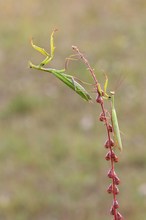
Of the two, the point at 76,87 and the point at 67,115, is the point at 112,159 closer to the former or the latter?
the point at 76,87

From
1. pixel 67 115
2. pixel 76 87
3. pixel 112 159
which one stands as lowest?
pixel 112 159

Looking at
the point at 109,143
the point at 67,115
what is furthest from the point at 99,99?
the point at 67,115

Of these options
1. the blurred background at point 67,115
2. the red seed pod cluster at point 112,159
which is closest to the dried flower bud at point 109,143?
the red seed pod cluster at point 112,159

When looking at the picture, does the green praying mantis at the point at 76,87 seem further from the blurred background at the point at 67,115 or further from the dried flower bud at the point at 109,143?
the blurred background at the point at 67,115

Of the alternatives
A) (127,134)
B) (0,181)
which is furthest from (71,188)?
(127,134)

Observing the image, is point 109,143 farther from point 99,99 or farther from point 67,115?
point 67,115

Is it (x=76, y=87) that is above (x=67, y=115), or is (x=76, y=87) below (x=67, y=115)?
below

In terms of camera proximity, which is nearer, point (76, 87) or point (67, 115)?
point (76, 87)

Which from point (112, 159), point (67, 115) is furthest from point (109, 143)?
point (67, 115)
